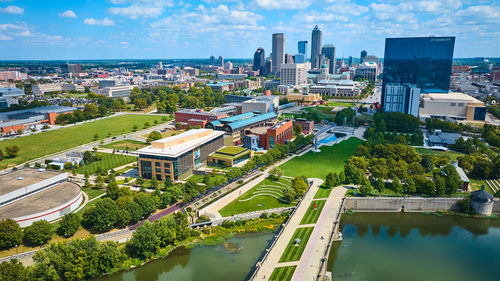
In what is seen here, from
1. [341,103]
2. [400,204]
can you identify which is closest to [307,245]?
[400,204]

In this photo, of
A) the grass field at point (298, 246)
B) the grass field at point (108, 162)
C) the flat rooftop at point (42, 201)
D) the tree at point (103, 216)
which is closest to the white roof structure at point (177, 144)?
the grass field at point (108, 162)

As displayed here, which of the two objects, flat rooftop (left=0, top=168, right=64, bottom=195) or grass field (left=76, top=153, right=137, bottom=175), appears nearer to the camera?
flat rooftop (left=0, top=168, right=64, bottom=195)

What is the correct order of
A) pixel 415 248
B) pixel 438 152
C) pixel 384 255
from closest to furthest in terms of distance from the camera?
pixel 384 255 < pixel 415 248 < pixel 438 152

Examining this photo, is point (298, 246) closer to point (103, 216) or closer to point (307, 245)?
point (307, 245)

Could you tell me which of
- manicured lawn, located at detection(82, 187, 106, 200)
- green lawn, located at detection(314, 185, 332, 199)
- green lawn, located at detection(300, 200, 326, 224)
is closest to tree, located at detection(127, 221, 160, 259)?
green lawn, located at detection(300, 200, 326, 224)

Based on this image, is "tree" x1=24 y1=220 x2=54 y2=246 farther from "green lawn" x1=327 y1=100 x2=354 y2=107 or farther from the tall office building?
the tall office building

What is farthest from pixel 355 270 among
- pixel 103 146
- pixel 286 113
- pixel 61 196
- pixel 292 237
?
pixel 286 113

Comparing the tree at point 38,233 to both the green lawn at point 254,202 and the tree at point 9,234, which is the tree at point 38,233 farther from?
the green lawn at point 254,202
